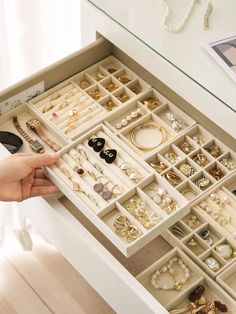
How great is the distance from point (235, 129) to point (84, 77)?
58cm

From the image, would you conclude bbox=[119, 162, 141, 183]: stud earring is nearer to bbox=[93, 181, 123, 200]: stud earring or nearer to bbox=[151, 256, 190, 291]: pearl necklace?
bbox=[93, 181, 123, 200]: stud earring

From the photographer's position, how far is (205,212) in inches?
61.7

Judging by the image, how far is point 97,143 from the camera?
1.57 meters

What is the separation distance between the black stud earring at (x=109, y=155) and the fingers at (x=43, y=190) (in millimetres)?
145

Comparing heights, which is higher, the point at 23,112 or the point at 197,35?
the point at 23,112

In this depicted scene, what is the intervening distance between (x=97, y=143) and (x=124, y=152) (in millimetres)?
73

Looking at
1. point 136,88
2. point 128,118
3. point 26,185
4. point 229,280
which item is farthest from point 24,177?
point 229,280

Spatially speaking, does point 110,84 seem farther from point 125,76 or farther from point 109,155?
point 109,155

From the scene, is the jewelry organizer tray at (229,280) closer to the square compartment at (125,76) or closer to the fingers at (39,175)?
the fingers at (39,175)

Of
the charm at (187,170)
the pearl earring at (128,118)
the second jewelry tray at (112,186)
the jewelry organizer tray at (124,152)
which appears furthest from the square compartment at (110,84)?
the charm at (187,170)

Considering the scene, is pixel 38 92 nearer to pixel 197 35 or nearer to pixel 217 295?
pixel 197 35

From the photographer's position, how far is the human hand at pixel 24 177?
4.90ft

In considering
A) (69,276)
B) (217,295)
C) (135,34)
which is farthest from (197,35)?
(69,276)

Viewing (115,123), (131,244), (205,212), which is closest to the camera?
(131,244)
